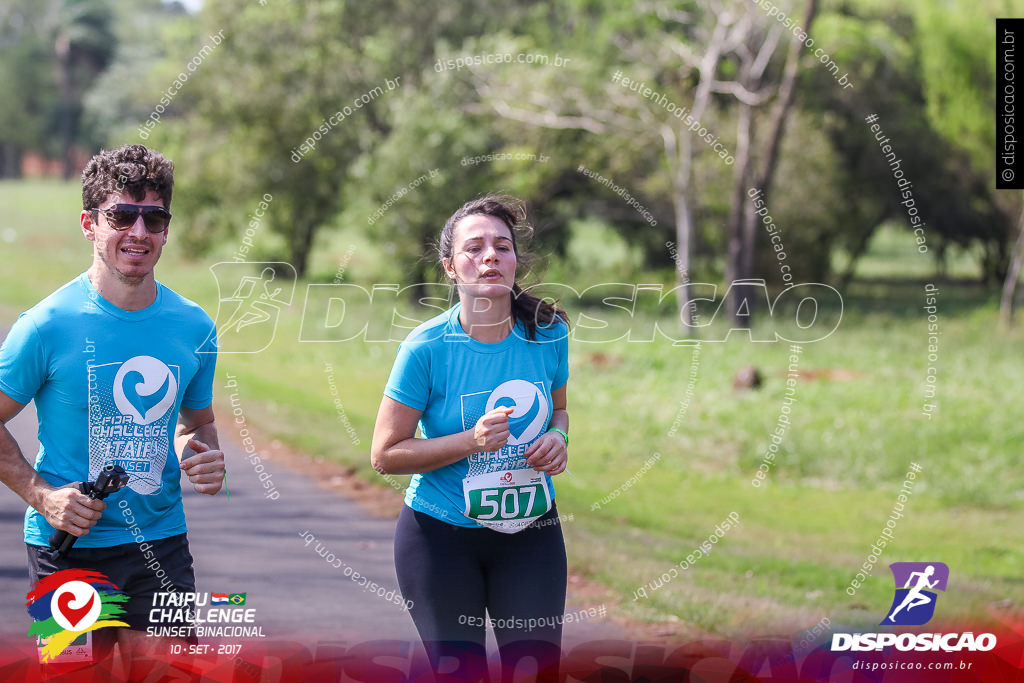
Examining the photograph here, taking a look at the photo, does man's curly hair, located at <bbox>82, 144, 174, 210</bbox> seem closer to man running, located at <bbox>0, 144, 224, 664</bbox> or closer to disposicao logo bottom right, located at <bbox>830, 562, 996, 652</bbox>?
man running, located at <bbox>0, 144, 224, 664</bbox>

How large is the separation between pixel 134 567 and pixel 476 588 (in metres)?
1.03

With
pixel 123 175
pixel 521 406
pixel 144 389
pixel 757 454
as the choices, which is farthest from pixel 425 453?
pixel 757 454

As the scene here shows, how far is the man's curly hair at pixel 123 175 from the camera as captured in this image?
10.2ft

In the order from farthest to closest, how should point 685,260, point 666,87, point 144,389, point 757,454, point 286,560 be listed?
point 666,87 < point 685,260 < point 757,454 < point 286,560 < point 144,389

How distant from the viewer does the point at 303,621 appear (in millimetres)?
5156

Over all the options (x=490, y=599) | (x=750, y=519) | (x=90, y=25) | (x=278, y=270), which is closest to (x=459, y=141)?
(x=278, y=270)

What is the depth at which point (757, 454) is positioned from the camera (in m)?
11.2

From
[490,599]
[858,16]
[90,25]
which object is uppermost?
[90,25]

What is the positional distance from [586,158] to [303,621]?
17792 millimetres

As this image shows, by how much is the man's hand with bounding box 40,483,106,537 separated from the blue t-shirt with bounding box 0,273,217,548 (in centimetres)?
15

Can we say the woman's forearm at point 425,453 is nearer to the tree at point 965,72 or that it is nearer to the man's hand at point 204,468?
the man's hand at point 204,468

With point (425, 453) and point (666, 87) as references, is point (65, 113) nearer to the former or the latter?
point (666, 87)

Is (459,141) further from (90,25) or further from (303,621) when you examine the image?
(90,25)

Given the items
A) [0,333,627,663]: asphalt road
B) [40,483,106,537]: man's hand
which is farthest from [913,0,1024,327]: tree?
[40,483,106,537]: man's hand
